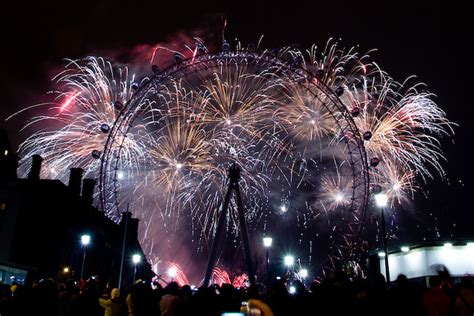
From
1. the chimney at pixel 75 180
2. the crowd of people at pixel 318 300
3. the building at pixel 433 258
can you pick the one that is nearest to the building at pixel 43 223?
the chimney at pixel 75 180

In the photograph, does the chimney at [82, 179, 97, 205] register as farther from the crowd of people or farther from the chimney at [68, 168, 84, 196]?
the crowd of people

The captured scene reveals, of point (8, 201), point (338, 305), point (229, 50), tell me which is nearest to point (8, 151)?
point (8, 201)

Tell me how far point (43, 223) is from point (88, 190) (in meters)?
10.3

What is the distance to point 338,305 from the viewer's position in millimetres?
10914

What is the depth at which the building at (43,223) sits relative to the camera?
Result: 146 ft

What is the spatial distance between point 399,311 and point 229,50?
24.7 meters

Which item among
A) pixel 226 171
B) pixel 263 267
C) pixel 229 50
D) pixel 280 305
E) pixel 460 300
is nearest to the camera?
pixel 460 300

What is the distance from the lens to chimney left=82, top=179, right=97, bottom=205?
56750 millimetres

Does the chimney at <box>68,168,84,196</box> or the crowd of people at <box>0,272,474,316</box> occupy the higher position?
the chimney at <box>68,168,84,196</box>

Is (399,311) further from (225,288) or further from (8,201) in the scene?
(8,201)

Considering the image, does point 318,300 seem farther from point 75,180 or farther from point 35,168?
point 75,180

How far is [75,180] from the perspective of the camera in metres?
54.2

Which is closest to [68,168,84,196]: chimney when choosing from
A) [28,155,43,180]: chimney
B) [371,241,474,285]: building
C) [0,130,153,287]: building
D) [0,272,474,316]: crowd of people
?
Answer: [0,130,153,287]: building

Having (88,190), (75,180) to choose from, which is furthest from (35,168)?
(88,190)
